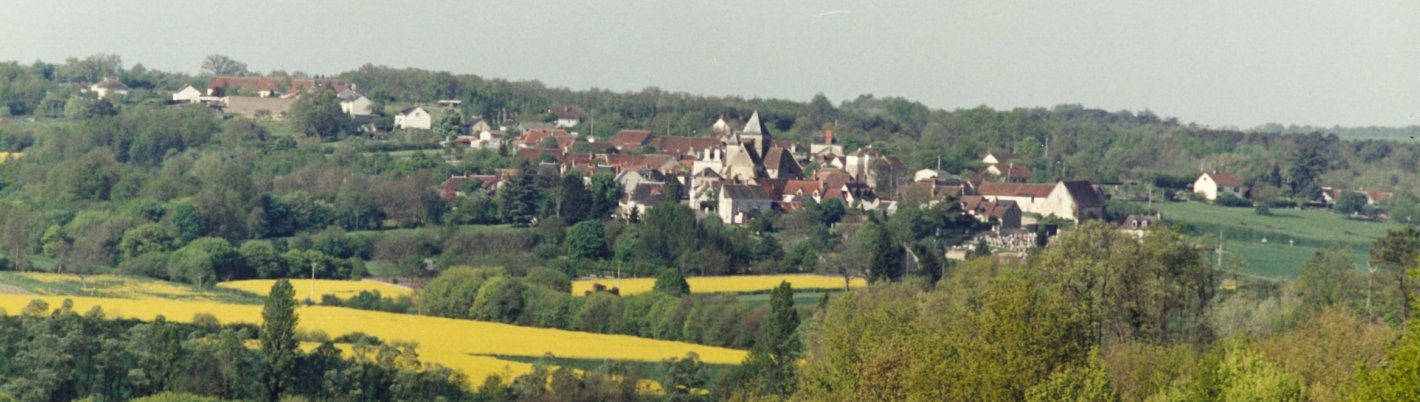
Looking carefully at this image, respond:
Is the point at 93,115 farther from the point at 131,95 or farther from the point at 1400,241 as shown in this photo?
the point at 1400,241

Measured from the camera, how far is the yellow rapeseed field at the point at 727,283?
42125 mm

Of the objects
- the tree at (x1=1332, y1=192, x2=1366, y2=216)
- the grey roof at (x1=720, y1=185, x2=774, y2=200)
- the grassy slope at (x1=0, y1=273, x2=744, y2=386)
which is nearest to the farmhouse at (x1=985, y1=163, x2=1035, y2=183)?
the tree at (x1=1332, y1=192, x2=1366, y2=216)

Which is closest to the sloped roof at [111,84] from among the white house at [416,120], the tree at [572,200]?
the white house at [416,120]

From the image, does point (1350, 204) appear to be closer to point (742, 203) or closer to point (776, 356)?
point (742, 203)

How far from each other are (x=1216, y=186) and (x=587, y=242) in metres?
28.4

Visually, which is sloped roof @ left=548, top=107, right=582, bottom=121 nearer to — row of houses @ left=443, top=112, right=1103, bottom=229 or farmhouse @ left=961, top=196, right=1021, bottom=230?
row of houses @ left=443, top=112, right=1103, bottom=229

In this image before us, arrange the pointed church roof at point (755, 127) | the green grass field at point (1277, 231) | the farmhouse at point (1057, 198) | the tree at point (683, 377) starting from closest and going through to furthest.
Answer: the tree at point (683, 377) < the green grass field at point (1277, 231) < the farmhouse at point (1057, 198) < the pointed church roof at point (755, 127)

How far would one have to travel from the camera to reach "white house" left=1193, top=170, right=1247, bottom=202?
67.3 m

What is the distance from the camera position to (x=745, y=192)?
55.8 meters

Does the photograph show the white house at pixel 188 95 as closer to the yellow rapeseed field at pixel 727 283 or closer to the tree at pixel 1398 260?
the yellow rapeseed field at pixel 727 283

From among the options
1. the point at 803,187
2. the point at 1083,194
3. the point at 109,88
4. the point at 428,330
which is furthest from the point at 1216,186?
the point at 109,88

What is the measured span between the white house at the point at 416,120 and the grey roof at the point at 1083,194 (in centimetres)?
2460

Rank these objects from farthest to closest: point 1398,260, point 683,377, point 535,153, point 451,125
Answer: point 451,125 → point 535,153 → point 1398,260 → point 683,377

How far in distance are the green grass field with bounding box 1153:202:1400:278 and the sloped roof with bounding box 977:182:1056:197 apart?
11.6 feet
